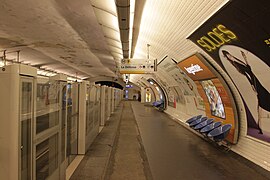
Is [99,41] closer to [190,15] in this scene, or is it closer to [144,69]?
[144,69]

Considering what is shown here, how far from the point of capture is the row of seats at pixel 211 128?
282 inches

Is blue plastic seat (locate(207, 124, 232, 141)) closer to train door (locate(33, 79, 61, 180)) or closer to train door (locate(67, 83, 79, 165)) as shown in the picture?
train door (locate(67, 83, 79, 165))

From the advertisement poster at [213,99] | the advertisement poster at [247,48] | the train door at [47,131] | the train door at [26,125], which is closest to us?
the train door at [26,125]

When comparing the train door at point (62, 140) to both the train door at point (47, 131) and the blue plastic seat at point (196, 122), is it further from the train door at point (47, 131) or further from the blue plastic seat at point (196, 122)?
the blue plastic seat at point (196, 122)

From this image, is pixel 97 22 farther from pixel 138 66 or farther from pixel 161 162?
pixel 161 162

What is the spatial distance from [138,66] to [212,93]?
3777 mm

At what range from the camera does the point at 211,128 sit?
8.13 m

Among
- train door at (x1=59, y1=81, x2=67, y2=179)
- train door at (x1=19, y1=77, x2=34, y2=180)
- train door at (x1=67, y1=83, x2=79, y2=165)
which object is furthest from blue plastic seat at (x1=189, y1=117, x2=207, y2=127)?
train door at (x1=19, y1=77, x2=34, y2=180)

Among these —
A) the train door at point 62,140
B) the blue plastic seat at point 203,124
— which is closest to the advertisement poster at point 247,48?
the blue plastic seat at point 203,124

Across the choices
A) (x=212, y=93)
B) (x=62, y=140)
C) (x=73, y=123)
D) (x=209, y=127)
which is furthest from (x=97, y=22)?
(x=209, y=127)

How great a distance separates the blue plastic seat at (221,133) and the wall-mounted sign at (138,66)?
4205mm

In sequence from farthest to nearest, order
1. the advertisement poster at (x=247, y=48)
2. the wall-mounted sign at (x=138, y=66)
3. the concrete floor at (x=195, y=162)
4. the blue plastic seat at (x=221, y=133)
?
the wall-mounted sign at (x=138, y=66), the blue plastic seat at (x=221, y=133), the concrete floor at (x=195, y=162), the advertisement poster at (x=247, y=48)

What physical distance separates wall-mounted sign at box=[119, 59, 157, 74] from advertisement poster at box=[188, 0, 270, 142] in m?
4.85

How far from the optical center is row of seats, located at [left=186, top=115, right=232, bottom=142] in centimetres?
716
